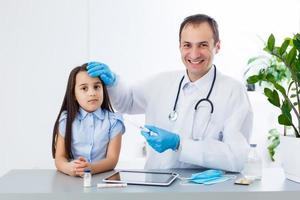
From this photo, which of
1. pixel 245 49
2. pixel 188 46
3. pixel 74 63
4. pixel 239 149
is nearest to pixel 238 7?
pixel 245 49

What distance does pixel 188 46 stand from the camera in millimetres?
1713

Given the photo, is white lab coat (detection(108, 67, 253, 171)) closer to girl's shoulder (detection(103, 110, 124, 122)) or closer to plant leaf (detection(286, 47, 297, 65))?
girl's shoulder (detection(103, 110, 124, 122))

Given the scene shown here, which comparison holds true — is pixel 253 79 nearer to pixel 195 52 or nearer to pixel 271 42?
pixel 271 42

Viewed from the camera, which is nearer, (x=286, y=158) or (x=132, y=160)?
(x=286, y=158)

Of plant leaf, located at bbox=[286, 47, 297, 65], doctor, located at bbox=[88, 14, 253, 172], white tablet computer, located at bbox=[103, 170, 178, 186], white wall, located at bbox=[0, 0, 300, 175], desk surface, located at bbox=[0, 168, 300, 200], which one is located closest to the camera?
desk surface, located at bbox=[0, 168, 300, 200]

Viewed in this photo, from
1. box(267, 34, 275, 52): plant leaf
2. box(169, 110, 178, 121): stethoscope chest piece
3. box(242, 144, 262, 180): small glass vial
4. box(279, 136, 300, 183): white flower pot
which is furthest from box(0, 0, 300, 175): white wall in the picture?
box(267, 34, 275, 52): plant leaf

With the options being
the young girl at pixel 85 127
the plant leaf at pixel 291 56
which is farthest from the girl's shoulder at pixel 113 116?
the plant leaf at pixel 291 56

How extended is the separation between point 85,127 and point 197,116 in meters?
0.51

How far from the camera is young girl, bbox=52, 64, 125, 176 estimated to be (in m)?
1.45

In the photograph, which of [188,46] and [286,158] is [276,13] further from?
[286,158]

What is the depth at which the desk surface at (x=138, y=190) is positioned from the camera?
3.35 ft

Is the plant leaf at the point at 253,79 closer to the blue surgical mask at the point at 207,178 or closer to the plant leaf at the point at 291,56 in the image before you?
the plant leaf at the point at 291,56

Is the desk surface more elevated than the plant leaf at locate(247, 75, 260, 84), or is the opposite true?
the plant leaf at locate(247, 75, 260, 84)

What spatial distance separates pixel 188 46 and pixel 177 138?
472 millimetres
